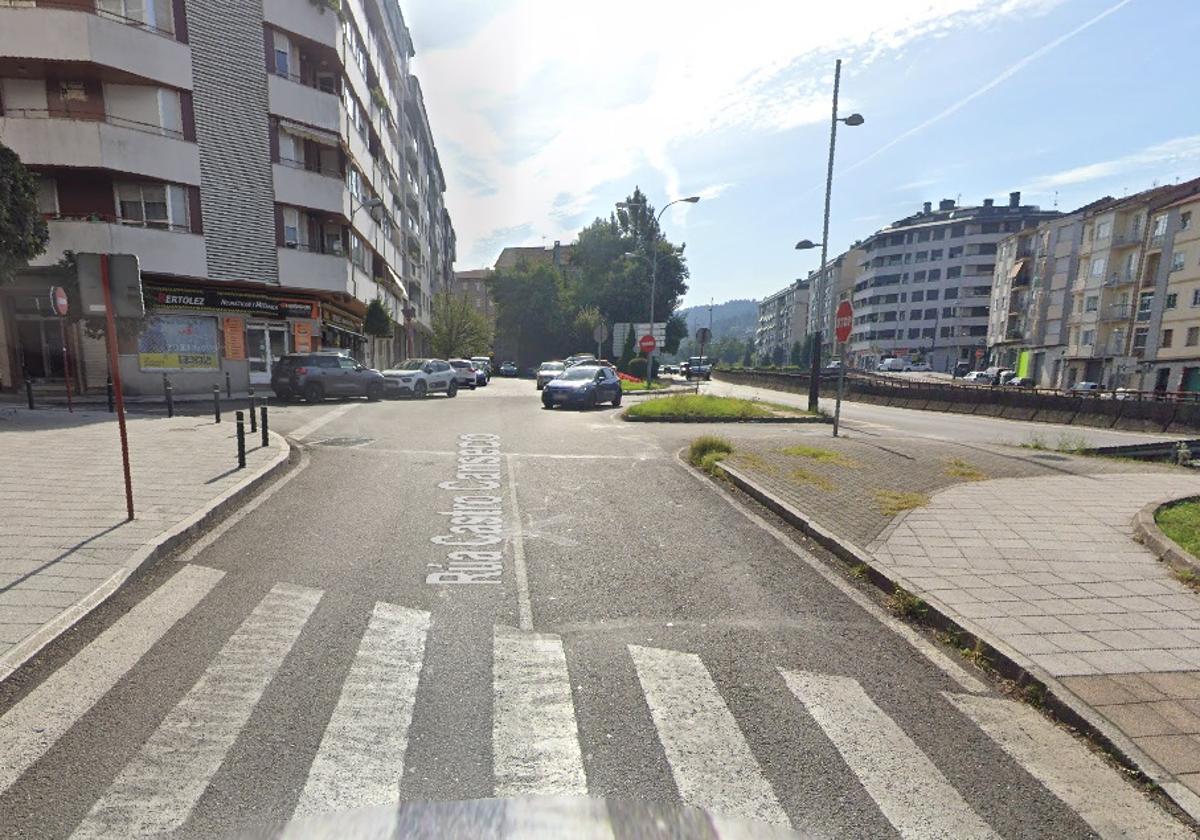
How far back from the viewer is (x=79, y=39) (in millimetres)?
17922

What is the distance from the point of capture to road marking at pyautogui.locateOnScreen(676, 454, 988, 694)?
3527 mm

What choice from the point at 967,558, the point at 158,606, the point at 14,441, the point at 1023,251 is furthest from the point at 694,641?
the point at 1023,251

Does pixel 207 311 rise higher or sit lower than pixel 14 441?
higher

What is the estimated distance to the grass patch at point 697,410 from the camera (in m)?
16.7

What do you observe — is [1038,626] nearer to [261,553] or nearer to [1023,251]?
[261,553]

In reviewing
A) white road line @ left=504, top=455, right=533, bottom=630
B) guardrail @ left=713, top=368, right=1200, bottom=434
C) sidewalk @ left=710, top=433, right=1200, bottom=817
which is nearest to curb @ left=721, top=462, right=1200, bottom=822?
sidewalk @ left=710, top=433, right=1200, bottom=817

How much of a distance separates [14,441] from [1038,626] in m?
14.9

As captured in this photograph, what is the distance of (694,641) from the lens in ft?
12.6

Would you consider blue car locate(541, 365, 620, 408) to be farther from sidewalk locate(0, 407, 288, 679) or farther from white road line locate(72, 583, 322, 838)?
white road line locate(72, 583, 322, 838)

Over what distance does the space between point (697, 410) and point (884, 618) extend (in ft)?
42.7

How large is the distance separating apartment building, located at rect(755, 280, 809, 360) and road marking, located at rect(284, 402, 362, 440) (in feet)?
363

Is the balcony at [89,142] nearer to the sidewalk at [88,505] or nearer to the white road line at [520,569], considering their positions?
the sidewalk at [88,505]

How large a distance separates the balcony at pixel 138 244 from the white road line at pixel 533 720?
22.1 meters

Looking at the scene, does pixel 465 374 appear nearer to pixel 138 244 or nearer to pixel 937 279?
pixel 138 244
